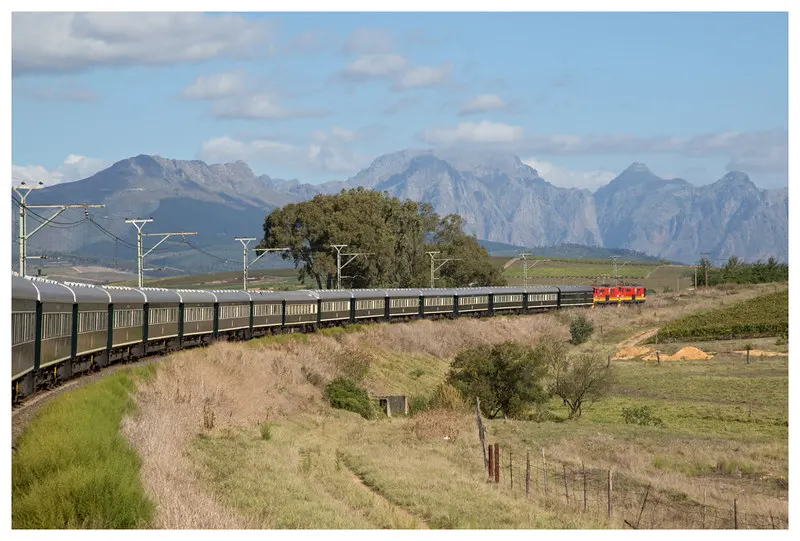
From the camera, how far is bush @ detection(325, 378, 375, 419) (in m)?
47.0

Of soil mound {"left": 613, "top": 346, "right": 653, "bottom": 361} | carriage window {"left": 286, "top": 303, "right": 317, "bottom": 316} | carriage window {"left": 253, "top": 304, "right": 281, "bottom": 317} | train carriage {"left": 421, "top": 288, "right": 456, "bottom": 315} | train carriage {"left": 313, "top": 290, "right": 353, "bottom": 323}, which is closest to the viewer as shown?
carriage window {"left": 253, "top": 304, "right": 281, "bottom": 317}

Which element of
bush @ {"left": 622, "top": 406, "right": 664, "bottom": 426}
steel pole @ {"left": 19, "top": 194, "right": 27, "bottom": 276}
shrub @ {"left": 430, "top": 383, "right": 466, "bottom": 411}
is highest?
steel pole @ {"left": 19, "top": 194, "right": 27, "bottom": 276}

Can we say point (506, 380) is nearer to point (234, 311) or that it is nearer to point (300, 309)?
point (234, 311)

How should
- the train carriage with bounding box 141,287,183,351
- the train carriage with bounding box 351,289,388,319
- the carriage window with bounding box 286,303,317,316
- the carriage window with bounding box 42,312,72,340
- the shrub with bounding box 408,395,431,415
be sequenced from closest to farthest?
the carriage window with bounding box 42,312,72,340
the train carriage with bounding box 141,287,183,351
the shrub with bounding box 408,395,431,415
the carriage window with bounding box 286,303,317,316
the train carriage with bounding box 351,289,388,319

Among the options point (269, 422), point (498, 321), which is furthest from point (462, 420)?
point (498, 321)

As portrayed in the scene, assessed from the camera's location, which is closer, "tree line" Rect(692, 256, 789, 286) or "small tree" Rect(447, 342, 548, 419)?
"small tree" Rect(447, 342, 548, 419)

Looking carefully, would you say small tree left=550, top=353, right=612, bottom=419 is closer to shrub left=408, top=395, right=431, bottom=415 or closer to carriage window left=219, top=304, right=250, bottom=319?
shrub left=408, top=395, right=431, bottom=415

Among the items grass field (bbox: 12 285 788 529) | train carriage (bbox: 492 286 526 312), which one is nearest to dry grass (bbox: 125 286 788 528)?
grass field (bbox: 12 285 788 529)

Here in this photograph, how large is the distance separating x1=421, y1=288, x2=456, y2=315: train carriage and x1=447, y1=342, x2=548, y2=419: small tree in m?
34.0

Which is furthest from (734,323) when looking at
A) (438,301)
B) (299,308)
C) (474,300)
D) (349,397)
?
(349,397)

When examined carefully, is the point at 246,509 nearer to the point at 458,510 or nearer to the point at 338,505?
the point at 338,505

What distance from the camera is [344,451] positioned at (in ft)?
109

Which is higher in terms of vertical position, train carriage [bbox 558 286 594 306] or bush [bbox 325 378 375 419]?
train carriage [bbox 558 286 594 306]

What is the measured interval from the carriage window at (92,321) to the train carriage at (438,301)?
55.5 m
